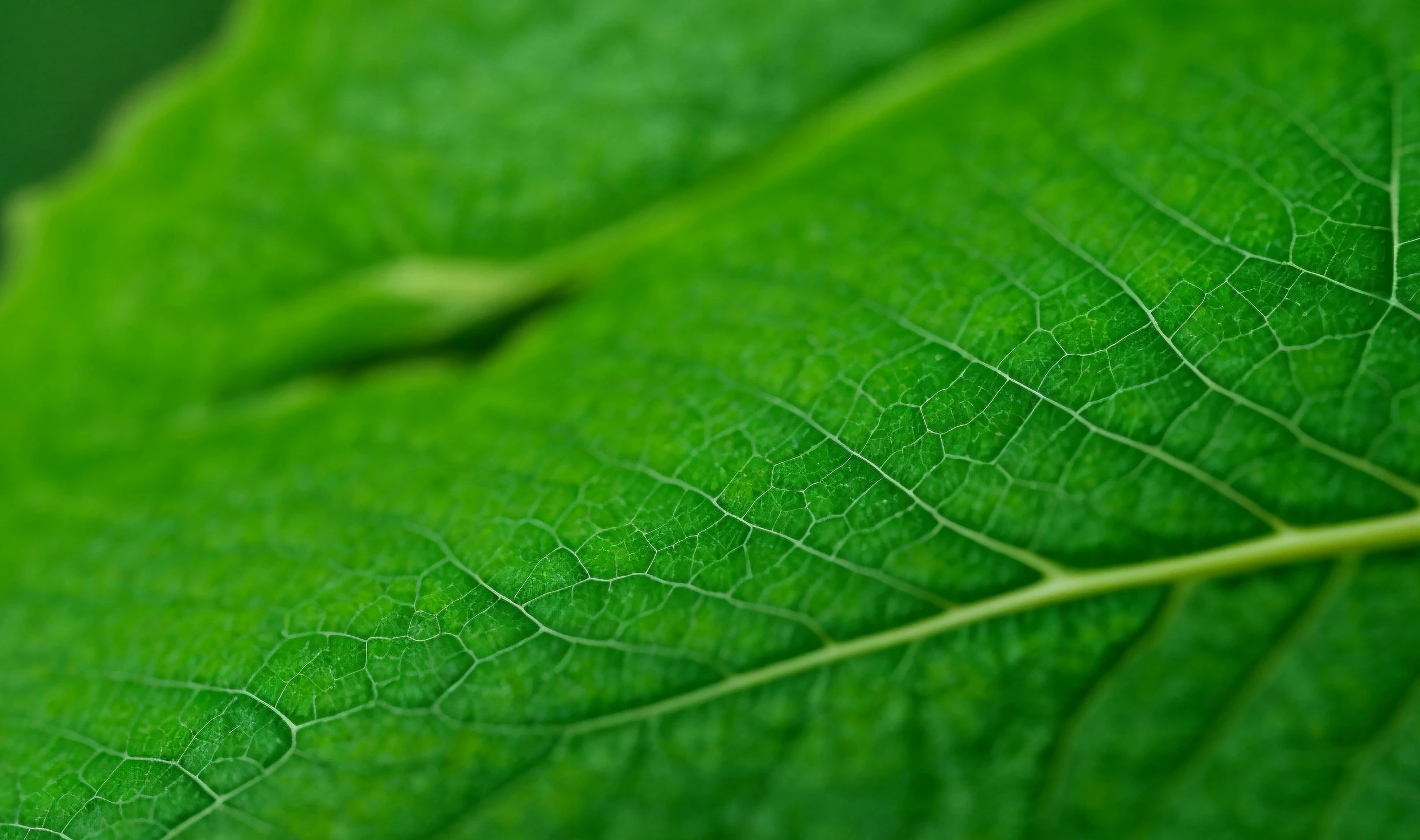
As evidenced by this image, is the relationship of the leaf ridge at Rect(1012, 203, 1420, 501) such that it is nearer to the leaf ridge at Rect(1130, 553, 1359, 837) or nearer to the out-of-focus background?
the leaf ridge at Rect(1130, 553, 1359, 837)

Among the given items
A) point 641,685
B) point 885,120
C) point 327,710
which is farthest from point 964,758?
point 885,120

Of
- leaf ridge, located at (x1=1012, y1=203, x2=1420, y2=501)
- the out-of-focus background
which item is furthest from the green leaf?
the out-of-focus background

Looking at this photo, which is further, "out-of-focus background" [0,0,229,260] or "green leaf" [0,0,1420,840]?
"out-of-focus background" [0,0,229,260]

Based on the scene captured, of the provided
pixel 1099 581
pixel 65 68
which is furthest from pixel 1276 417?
pixel 65 68

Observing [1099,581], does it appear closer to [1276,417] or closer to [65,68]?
[1276,417]

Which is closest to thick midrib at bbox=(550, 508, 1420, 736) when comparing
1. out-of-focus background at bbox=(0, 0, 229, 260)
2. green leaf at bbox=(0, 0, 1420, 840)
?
green leaf at bbox=(0, 0, 1420, 840)

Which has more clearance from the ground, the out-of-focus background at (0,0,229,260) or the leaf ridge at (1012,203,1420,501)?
the out-of-focus background at (0,0,229,260)

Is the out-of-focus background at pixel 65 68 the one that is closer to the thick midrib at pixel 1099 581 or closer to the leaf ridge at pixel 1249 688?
the thick midrib at pixel 1099 581
